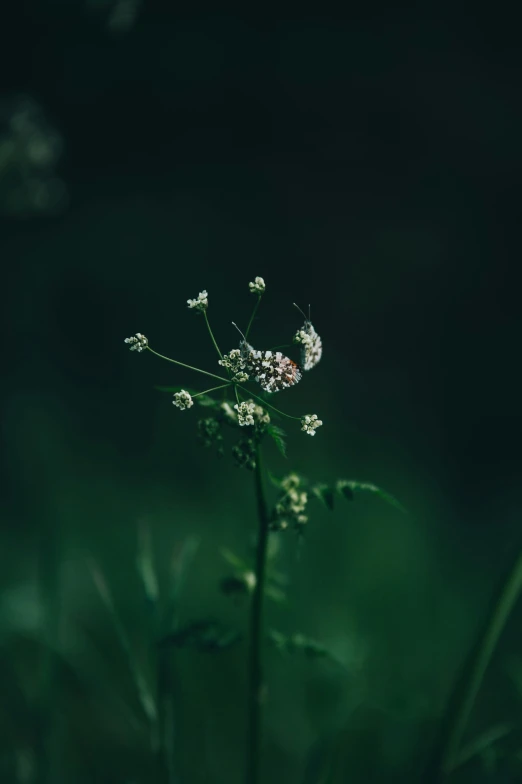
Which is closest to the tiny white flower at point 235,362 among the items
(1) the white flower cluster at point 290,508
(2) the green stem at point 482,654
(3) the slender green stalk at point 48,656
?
(1) the white flower cluster at point 290,508

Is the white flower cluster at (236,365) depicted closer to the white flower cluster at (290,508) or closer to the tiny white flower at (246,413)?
the tiny white flower at (246,413)

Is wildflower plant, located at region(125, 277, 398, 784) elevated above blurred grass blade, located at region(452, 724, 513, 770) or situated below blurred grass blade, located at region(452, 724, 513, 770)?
above

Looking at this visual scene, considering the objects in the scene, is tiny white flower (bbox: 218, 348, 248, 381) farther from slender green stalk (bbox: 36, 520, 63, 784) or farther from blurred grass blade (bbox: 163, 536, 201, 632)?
slender green stalk (bbox: 36, 520, 63, 784)

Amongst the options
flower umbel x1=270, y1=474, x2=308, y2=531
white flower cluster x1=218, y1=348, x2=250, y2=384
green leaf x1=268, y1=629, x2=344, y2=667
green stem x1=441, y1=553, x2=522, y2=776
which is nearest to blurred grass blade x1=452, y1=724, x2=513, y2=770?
green stem x1=441, y1=553, x2=522, y2=776

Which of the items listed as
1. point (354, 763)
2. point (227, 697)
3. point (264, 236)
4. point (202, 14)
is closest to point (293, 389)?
point (264, 236)

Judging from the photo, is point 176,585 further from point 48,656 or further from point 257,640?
point 48,656

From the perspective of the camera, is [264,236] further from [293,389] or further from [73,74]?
[73,74]

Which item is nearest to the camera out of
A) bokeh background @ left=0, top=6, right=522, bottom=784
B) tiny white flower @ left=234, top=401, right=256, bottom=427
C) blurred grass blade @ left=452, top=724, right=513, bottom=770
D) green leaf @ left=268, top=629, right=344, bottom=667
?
tiny white flower @ left=234, top=401, right=256, bottom=427
